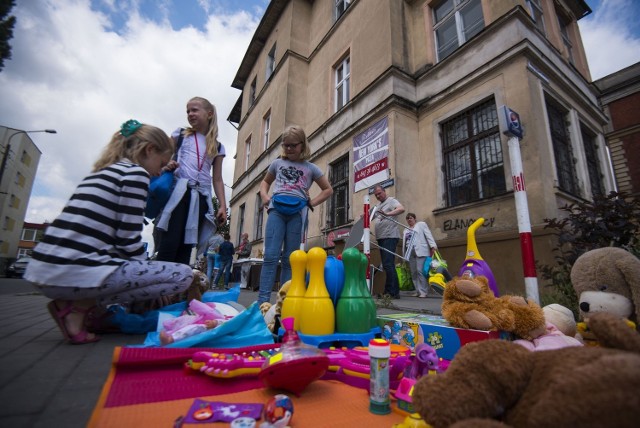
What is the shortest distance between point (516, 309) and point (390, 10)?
8471mm

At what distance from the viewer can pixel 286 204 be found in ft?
9.00

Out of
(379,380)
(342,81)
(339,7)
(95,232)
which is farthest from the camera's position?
(339,7)

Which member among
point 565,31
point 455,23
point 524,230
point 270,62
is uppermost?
point 270,62

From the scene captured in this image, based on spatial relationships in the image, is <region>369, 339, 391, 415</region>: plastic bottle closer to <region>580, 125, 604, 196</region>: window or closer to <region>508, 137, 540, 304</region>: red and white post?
<region>508, 137, 540, 304</region>: red and white post

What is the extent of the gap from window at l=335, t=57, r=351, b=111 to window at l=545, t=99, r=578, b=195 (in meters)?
5.17

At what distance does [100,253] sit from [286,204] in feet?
4.76

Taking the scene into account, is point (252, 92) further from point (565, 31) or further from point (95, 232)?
point (95, 232)

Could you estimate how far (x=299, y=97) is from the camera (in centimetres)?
1164

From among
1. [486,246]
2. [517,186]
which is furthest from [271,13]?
[517,186]

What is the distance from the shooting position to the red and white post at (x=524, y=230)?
2.29m

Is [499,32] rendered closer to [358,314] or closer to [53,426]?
[358,314]

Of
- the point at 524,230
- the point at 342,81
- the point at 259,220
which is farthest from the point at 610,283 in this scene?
the point at 259,220

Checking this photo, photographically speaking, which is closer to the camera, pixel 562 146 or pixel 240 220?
pixel 562 146

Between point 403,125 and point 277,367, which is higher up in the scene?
point 403,125
